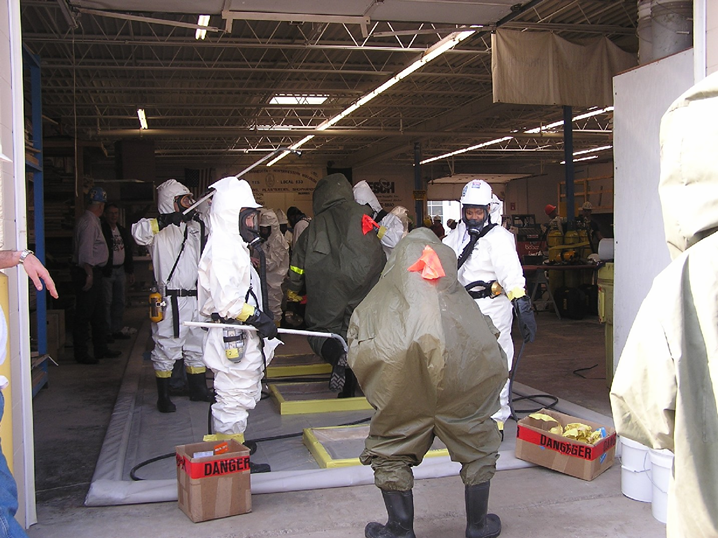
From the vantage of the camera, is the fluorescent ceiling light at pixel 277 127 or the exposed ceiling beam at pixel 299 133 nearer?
the exposed ceiling beam at pixel 299 133

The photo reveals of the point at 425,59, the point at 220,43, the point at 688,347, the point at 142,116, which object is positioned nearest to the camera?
the point at 688,347

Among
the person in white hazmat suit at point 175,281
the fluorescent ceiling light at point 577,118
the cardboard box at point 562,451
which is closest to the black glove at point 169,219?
the person in white hazmat suit at point 175,281

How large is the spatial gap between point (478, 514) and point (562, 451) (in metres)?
1.11

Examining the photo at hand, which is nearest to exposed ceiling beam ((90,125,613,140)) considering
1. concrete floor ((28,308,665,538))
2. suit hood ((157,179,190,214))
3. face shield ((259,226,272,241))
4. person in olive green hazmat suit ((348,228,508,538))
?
face shield ((259,226,272,241))

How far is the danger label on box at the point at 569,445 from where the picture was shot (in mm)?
3893

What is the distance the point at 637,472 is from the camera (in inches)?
143

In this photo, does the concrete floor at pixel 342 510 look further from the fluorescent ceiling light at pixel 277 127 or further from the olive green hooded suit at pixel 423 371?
the fluorescent ceiling light at pixel 277 127

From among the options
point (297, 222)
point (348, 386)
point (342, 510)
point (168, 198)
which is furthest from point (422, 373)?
point (297, 222)

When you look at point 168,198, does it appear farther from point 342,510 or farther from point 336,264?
point 342,510

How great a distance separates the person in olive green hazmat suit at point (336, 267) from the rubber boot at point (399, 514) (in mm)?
2493

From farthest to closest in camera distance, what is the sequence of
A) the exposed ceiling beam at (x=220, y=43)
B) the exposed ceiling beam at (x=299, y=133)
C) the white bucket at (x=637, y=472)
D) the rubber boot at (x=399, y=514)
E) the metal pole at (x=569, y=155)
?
the exposed ceiling beam at (x=299, y=133) → the metal pole at (x=569, y=155) → the exposed ceiling beam at (x=220, y=43) → the white bucket at (x=637, y=472) → the rubber boot at (x=399, y=514)

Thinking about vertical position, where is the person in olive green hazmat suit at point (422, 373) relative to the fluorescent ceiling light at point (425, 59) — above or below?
below

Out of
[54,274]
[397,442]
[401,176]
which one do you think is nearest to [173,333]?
[397,442]

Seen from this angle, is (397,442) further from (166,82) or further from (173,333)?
(166,82)
